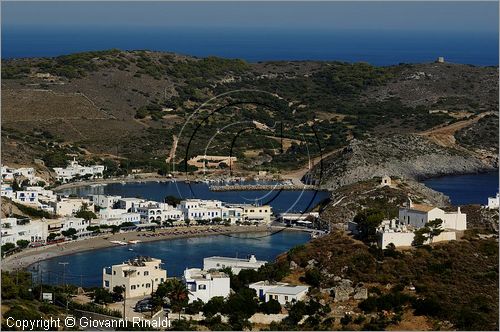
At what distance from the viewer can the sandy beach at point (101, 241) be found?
142ft

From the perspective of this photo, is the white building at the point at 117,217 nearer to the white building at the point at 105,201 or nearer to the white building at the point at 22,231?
the white building at the point at 105,201

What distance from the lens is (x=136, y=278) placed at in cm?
3525

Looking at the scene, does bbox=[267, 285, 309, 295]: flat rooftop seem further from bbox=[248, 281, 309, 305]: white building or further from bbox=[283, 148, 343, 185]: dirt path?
bbox=[283, 148, 343, 185]: dirt path

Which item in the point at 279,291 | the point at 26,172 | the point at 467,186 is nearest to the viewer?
the point at 279,291

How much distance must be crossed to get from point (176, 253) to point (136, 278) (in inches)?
397

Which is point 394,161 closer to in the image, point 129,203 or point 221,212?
point 221,212

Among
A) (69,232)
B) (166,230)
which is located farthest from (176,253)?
(166,230)

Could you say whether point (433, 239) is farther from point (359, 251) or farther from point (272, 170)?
point (272, 170)

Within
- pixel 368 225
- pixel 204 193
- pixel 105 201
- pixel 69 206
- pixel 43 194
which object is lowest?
pixel 204 193

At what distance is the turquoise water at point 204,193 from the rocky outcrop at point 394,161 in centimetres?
316

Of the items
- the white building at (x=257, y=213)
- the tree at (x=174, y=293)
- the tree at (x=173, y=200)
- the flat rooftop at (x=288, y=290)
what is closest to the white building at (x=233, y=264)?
the flat rooftop at (x=288, y=290)

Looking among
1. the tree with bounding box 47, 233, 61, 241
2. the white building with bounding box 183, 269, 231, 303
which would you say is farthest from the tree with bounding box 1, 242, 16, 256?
the white building with bounding box 183, 269, 231, 303

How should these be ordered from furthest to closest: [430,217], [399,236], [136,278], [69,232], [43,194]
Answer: [43,194]
[69,232]
[430,217]
[399,236]
[136,278]

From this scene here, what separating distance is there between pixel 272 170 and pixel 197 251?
80.3ft
